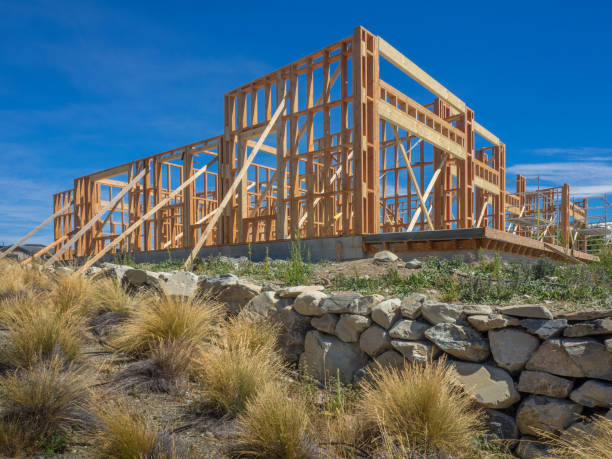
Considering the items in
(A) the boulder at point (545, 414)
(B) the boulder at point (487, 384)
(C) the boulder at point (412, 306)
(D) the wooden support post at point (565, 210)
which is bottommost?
(A) the boulder at point (545, 414)

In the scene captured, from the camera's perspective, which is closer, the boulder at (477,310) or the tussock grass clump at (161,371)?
the boulder at (477,310)

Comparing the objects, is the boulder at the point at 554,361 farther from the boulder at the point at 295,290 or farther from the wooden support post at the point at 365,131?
the wooden support post at the point at 365,131

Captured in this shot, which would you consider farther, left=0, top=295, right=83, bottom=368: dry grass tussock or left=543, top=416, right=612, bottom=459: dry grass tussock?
left=0, top=295, right=83, bottom=368: dry grass tussock

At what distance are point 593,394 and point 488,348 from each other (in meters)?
0.92

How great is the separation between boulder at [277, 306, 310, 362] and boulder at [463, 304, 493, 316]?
6.58 ft

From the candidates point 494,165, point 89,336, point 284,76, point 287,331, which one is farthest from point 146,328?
point 494,165

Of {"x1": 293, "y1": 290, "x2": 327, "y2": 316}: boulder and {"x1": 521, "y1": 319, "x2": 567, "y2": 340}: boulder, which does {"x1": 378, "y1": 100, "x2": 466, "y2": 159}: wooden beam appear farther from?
{"x1": 521, "y1": 319, "x2": 567, "y2": 340}: boulder

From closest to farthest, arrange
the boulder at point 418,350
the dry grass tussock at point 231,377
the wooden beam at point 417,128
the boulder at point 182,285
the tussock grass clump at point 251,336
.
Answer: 1. the dry grass tussock at point 231,377
2. the boulder at point 418,350
3. the tussock grass clump at point 251,336
4. the boulder at point 182,285
5. the wooden beam at point 417,128

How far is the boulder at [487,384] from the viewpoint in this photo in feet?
13.7

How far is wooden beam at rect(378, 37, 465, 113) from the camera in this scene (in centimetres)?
1062

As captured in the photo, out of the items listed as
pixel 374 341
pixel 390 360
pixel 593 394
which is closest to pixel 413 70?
pixel 374 341

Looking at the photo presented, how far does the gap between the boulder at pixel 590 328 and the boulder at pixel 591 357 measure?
0.21ft

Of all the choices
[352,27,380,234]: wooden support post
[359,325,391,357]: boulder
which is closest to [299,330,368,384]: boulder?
[359,325,391,357]: boulder

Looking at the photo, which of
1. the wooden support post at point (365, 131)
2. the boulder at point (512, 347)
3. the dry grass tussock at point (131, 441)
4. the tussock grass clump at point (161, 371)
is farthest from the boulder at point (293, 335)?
the wooden support post at point (365, 131)
